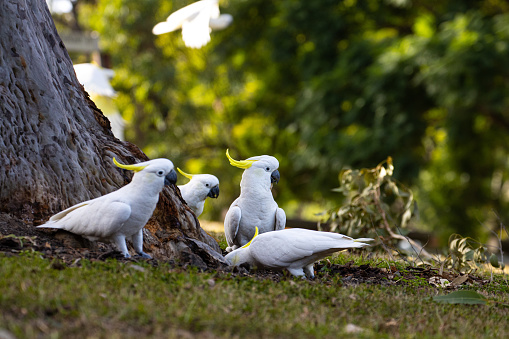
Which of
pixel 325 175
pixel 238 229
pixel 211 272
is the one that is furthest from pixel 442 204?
pixel 211 272

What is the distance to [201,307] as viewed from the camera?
8.17ft

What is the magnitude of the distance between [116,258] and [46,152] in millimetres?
920

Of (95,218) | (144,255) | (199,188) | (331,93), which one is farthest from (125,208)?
(331,93)

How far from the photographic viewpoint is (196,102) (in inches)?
640

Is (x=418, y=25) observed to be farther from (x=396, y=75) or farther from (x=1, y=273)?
(x=1, y=273)

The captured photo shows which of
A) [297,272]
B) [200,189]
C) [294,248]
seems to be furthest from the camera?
[200,189]

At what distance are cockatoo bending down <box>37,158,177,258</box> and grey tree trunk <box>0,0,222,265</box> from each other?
444 millimetres

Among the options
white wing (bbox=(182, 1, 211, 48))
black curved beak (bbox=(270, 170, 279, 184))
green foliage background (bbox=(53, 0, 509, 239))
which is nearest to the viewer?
black curved beak (bbox=(270, 170, 279, 184))

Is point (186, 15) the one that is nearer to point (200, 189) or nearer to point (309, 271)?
point (200, 189)

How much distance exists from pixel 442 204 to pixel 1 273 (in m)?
11.5

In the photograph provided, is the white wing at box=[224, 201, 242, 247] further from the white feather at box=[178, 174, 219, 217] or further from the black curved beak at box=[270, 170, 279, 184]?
the white feather at box=[178, 174, 219, 217]

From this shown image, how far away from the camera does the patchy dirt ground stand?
3.05 m

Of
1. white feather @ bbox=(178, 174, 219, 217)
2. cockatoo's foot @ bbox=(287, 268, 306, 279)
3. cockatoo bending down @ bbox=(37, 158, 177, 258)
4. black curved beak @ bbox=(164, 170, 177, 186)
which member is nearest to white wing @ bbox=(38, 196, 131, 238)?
cockatoo bending down @ bbox=(37, 158, 177, 258)

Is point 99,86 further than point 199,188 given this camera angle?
Yes
